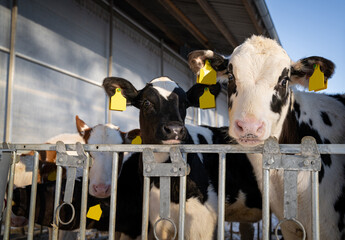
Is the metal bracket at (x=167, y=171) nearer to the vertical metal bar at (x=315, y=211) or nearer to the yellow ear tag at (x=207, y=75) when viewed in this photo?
the vertical metal bar at (x=315, y=211)

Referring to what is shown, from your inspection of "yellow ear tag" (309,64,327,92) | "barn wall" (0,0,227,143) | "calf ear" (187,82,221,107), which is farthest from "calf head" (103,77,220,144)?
"barn wall" (0,0,227,143)

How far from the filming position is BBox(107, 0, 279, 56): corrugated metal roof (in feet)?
19.0

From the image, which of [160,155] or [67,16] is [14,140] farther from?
[160,155]

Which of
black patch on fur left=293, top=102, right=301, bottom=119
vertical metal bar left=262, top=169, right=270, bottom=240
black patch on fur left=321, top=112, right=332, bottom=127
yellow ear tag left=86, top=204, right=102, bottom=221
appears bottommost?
yellow ear tag left=86, top=204, right=102, bottom=221

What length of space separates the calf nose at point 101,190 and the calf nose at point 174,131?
89cm

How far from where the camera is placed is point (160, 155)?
2457 millimetres

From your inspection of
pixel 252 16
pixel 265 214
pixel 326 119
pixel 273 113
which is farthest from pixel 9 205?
pixel 252 16

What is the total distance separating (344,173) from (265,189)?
121 cm

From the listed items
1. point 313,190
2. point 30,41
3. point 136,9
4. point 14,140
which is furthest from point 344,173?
point 136,9

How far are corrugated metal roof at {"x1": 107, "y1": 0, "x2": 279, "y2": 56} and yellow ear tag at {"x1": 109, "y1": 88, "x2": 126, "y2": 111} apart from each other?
11.7ft

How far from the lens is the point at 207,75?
8.43 ft

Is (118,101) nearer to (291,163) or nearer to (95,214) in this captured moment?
(95,214)

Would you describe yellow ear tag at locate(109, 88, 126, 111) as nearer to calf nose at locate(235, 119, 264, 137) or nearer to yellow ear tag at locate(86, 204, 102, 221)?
yellow ear tag at locate(86, 204, 102, 221)

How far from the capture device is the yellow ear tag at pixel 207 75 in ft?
8.41
